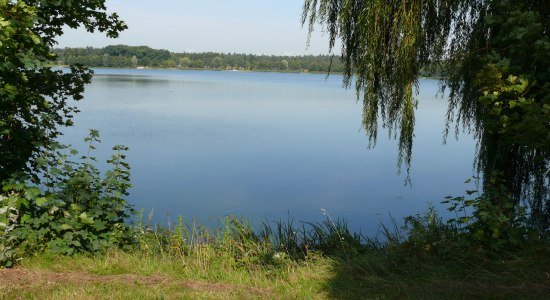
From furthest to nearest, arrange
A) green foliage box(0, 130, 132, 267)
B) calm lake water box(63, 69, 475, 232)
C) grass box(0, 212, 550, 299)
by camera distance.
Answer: calm lake water box(63, 69, 475, 232) → green foliage box(0, 130, 132, 267) → grass box(0, 212, 550, 299)

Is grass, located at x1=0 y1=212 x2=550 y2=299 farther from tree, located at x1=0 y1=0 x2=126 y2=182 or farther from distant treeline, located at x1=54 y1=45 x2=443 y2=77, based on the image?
distant treeline, located at x1=54 y1=45 x2=443 y2=77

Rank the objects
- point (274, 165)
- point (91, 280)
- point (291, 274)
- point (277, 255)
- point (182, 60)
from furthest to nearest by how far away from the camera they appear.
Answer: point (182, 60), point (274, 165), point (277, 255), point (291, 274), point (91, 280)

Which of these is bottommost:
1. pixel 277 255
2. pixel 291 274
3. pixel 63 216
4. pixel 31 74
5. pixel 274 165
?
pixel 274 165

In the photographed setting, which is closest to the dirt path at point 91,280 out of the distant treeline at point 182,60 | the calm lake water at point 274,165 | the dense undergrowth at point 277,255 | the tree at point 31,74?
the dense undergrowth at point 277,255

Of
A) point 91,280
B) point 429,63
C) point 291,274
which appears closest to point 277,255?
Answer: point 291,274

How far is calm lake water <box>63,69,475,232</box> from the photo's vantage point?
41.3 ft

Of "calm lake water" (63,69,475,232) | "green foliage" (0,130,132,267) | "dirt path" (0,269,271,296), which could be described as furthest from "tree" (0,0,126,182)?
"calm lake water" (63,69,475,232)

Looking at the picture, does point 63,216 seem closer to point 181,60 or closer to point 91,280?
point 91,280

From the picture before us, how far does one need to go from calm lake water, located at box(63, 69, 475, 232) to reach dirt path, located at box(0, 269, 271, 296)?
2402mm

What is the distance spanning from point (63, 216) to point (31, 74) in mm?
1651

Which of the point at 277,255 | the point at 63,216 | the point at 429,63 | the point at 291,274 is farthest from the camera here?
the point at 429,63

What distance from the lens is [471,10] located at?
6.54m

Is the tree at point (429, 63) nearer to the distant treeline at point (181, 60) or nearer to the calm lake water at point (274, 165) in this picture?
the calm lake water at point (274, 165)

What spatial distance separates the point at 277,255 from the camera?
5641mm
